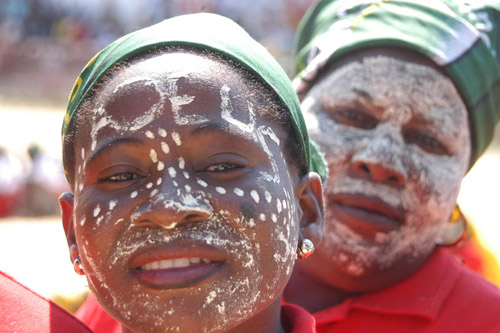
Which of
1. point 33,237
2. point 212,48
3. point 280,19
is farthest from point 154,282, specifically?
point 280,19

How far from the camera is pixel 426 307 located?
237 cm

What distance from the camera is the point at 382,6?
258 centimetres

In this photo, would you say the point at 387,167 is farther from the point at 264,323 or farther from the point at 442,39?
the point at 264,323

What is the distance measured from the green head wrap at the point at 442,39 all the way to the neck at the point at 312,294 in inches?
28.6

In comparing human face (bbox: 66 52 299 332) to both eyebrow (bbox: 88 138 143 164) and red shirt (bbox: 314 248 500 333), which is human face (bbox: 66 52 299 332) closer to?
eyebrow (bbox: 88 138 143 164)

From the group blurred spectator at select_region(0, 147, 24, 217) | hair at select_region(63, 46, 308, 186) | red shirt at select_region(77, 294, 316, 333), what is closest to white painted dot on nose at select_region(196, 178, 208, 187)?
hair at select_region(63, 46, 308, 186)

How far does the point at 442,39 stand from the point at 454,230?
2.84ft

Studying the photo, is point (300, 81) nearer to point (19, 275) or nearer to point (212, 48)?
point (212, 48)

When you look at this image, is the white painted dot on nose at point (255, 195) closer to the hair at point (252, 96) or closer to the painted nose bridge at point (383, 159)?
the hair at point (252, 96)

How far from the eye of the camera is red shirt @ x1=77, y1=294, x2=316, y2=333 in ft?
6.45

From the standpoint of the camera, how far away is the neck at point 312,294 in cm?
254

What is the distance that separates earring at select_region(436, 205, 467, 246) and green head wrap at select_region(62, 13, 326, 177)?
106 cm

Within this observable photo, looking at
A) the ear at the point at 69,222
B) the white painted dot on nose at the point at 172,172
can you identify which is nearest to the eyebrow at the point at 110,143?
the white painted dot on nose at the point at 172,172

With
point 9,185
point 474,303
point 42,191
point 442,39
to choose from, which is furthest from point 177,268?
point 42,191
